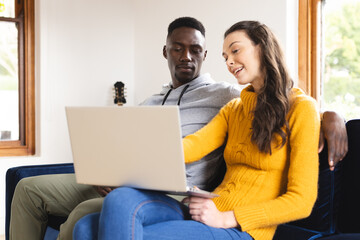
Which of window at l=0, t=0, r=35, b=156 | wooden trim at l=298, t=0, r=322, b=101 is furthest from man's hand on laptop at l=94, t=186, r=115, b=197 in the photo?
window at l=0, t=0, r=35, b=156

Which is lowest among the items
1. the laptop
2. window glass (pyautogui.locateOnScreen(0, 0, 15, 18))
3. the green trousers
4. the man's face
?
the green trousers

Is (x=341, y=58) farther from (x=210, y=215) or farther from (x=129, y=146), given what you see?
(x=129, y=146)

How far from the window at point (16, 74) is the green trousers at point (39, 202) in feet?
5.47

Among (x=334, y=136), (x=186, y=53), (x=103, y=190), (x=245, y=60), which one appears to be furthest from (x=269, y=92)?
(x=103, y=190)

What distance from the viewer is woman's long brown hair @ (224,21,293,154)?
139cm

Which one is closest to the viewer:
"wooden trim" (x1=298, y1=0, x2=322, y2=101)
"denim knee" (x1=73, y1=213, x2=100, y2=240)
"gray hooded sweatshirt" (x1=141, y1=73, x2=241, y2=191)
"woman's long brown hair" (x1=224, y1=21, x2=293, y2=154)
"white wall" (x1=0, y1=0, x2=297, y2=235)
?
"denim knee" (x1=73, y1=213, x2=100, y2=240)

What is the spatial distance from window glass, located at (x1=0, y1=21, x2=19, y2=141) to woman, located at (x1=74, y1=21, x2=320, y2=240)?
7.70ft

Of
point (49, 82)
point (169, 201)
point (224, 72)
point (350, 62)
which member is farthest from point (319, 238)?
point (49, 82)

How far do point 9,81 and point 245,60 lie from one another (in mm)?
2593

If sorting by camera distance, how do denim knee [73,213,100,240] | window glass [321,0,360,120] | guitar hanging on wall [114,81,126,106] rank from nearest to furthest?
denim knee [73,213,100,240] → window glass [321,0,360,120] → guitar hanging on wall [114,81,126,106]

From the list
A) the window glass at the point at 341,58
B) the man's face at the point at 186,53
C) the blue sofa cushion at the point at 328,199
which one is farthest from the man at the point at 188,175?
the window glass at the point at 341,58

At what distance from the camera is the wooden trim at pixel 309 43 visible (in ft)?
8.29

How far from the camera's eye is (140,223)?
1.21 meters

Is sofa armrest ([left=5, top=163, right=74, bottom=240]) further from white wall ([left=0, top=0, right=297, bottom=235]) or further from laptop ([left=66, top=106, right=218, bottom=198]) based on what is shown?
white wall ([left=0, top=0, right=297, bottom=235])
